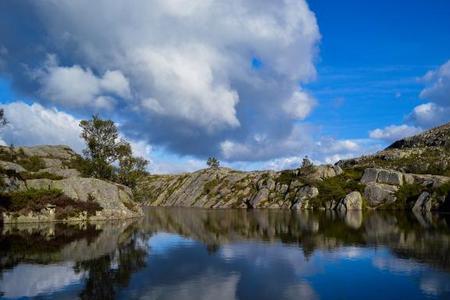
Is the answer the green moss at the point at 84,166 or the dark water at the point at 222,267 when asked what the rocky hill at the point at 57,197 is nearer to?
the green moss at the point at 84,166

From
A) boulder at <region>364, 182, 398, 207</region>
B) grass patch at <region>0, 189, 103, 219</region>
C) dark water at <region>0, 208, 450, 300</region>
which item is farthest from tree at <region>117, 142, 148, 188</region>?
boulder at <region>364, 182, 398, 207</region>

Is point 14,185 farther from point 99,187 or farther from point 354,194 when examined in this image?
point 354,194

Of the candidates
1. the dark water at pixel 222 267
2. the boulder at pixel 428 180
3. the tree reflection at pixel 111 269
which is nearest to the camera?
the tree reflection at pixel 111 269

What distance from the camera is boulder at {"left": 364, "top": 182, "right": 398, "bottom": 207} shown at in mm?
189500

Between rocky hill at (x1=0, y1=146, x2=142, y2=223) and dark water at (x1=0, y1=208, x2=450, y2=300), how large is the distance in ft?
70.8

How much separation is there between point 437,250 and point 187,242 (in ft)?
104

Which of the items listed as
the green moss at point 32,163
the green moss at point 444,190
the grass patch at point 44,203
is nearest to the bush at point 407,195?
the green moss at point 444,190

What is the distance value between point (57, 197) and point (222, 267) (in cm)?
6203

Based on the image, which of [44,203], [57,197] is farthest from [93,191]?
[44,203]

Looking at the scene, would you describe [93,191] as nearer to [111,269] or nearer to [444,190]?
[111,269]

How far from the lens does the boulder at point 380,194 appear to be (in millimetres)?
189500

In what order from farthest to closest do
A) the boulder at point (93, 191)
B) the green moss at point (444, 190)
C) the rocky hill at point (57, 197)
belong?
1. the green moss at point (444, 190)
2. the boulder at point (93, 191)
3. the rocky hill at point (57, 197)

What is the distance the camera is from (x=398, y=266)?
43281mm

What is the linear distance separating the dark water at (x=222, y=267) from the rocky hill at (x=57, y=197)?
2159 centimetres
